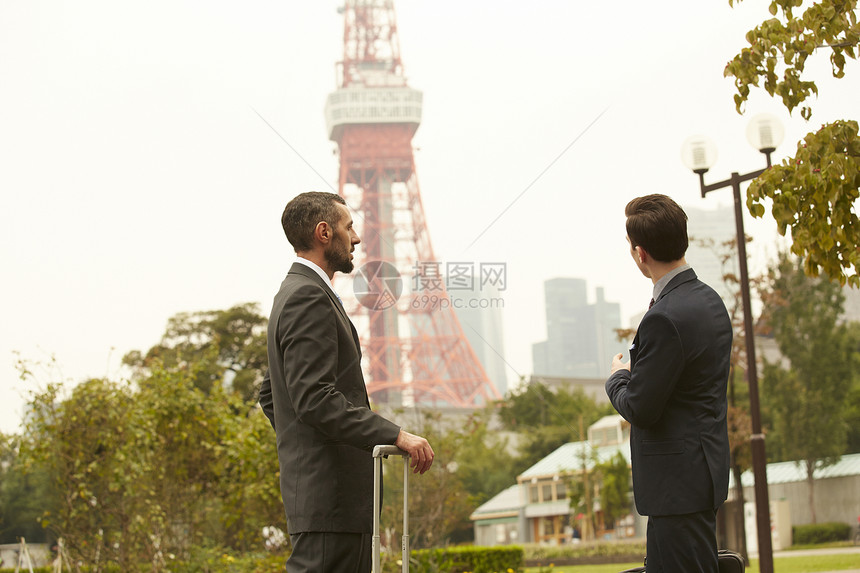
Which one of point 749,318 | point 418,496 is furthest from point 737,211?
point 418,496

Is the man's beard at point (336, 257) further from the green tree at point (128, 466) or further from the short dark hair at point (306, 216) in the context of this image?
the green tree at point (128, 466)

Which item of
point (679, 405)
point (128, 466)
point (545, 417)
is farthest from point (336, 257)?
point (545, 417)

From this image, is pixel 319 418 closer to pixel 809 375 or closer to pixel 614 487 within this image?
pixel 614 487

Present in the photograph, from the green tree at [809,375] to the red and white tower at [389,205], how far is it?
28.0 feet

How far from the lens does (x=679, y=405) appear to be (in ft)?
7.04

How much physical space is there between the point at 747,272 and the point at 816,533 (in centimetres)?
1624

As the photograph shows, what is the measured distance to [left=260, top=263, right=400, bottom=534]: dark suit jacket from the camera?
2.20 metres

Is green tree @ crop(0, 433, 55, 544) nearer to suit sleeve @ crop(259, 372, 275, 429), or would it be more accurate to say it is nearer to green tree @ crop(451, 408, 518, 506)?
green tree @ crop(451, 408, 518, 506)

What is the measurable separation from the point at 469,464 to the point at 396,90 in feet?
55.9

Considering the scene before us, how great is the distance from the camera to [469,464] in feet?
80.7

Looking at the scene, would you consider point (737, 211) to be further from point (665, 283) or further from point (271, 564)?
point (665, 283)

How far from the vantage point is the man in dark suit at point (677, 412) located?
208 cm

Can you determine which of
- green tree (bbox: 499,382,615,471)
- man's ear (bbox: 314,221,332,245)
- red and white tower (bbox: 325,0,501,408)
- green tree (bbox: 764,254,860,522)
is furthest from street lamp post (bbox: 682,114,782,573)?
green tree (bbox: 764,254,860,522)

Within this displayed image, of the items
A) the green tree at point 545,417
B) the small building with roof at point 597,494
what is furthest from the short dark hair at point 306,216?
the green tree at point 545,417
